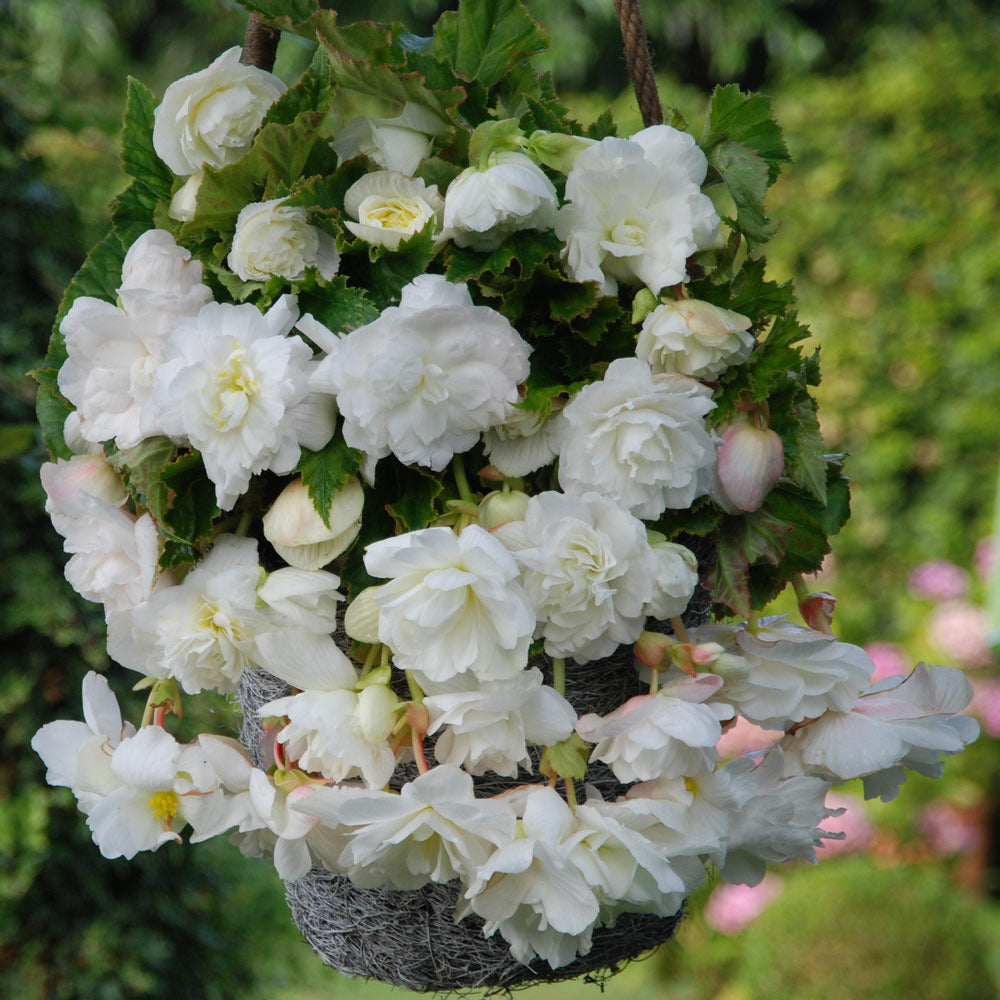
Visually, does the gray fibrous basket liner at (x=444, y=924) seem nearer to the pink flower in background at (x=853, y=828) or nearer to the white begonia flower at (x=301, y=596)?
the white begonia flower at (x=301, y=596)

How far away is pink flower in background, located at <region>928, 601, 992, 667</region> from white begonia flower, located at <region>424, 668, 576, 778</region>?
2834mm

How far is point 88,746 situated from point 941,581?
2951 mm

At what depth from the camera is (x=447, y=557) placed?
2.25ft

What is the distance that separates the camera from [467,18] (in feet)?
2.80

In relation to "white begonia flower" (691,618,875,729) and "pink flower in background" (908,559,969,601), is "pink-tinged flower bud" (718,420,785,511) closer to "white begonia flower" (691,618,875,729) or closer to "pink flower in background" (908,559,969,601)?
"white begonia flower" (691,618,875,729)

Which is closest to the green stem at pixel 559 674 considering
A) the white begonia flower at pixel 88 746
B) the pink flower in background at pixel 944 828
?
the white begonia flower at pixel 88 746

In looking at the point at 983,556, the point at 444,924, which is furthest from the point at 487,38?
the point at 983,556

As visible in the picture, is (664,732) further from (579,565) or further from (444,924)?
(444,924)

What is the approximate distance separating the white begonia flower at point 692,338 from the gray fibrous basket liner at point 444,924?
0.14m

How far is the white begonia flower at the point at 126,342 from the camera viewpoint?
795mm

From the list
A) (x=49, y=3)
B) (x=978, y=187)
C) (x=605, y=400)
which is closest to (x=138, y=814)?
(x=605, y=400)

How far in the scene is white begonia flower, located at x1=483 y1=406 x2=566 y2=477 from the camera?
2.57 feet

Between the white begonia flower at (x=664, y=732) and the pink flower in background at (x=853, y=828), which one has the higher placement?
the white begonia flower at (x=664, y=732)

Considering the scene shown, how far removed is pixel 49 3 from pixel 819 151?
304 centimetres
